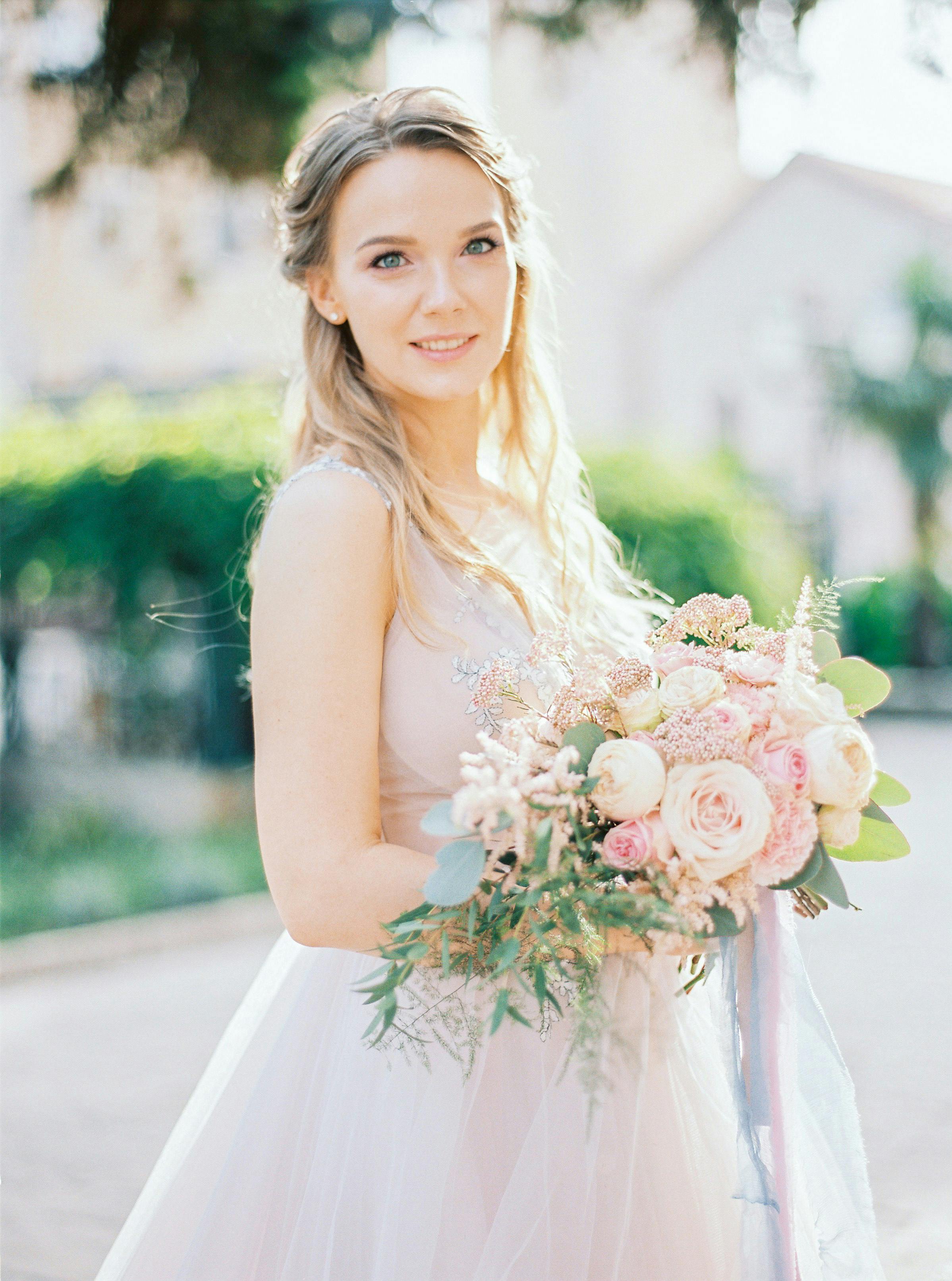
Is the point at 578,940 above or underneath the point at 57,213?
underneath

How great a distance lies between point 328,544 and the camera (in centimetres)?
173

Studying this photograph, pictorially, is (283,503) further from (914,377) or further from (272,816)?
(914,377)

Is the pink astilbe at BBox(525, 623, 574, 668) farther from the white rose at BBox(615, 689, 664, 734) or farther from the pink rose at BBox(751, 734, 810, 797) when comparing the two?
the pink rose at BBox(751, 734, 810, 797)

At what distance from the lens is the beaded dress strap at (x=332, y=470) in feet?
6.03

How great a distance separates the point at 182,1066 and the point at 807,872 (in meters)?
3.89

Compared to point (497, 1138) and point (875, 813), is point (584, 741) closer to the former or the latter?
point (875, 813)

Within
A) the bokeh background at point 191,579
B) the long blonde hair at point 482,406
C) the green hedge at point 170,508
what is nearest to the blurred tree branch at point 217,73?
the bokeh background at point 191,579

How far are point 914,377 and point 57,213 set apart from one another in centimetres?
1897

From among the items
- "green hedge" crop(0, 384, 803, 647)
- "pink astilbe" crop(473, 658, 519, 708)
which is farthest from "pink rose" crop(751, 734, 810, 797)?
"green hedge" crop(0, 384, 803, 647)

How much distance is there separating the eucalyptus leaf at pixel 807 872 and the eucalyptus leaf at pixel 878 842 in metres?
0.12

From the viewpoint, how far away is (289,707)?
166cm

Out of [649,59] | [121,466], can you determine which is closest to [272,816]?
[649,59]

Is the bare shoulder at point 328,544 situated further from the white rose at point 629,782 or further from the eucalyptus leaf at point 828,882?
the eucalyptus leaf at point 828,882

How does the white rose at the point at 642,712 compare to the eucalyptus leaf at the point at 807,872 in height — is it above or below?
above
